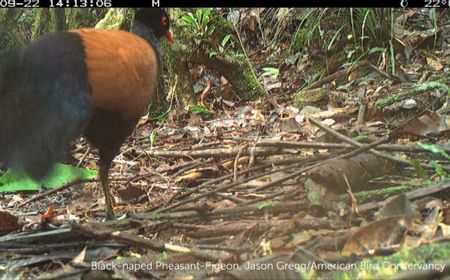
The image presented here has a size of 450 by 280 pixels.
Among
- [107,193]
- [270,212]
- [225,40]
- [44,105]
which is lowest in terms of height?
[225,40]

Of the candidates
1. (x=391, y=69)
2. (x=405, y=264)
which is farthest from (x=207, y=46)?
(x=405, y=264)

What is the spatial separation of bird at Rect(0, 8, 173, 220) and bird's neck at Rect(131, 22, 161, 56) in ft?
1.33

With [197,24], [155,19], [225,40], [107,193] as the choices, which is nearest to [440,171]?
[107,193]

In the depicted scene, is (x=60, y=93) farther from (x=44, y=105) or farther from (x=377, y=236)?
(x=377, y=236)

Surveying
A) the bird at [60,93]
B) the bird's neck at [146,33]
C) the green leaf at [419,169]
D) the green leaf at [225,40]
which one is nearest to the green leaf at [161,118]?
the green leaf at [225,40]

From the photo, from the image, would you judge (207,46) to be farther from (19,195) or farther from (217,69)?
(19,195)

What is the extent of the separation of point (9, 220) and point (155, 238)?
2.28 feet

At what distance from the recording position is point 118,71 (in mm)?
2053

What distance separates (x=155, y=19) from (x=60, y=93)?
0.87 m

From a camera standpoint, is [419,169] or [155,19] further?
[155,19]

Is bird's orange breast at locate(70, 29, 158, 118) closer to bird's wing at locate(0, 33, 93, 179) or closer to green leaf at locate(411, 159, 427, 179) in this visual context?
bird's wing at locate(0, 33, 93, 179)

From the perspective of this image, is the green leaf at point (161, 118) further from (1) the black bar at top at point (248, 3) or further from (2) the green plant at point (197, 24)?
(1) the black bar at top at point (248, 3)

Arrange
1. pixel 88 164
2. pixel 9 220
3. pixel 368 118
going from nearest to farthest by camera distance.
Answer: pixel 9 220
pixel 368 118
pixel 88 164

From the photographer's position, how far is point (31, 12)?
22.2 ft
